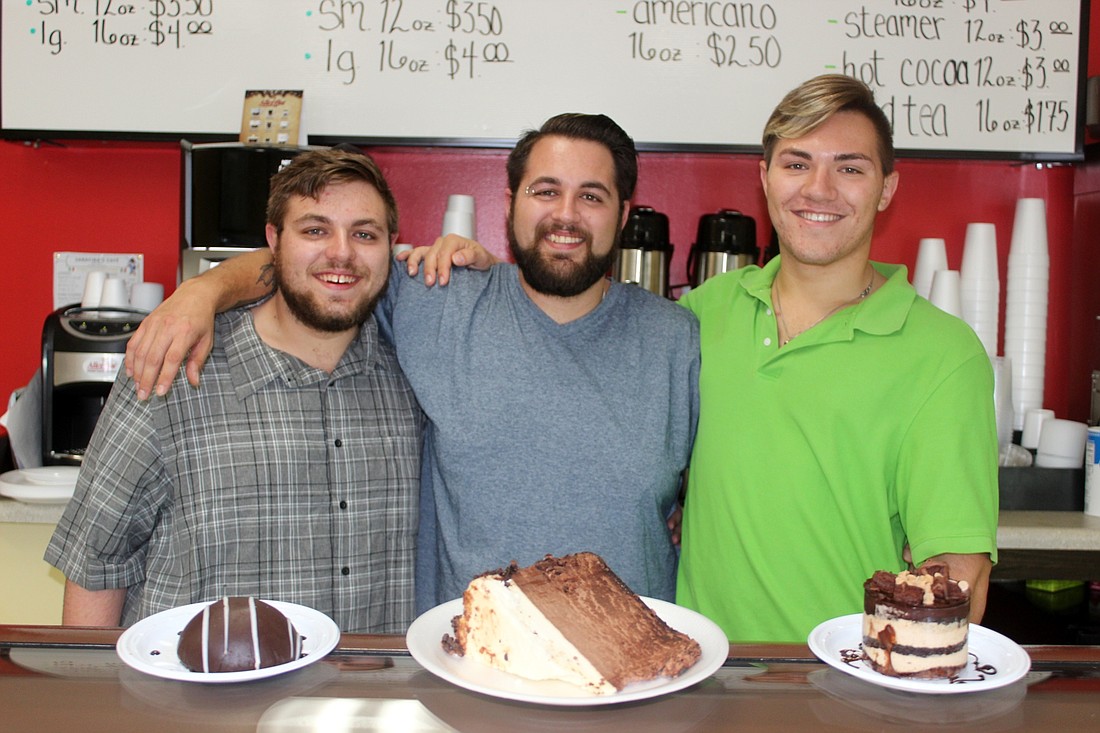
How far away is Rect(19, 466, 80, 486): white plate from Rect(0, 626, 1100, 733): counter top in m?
1.75

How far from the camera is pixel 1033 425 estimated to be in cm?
316

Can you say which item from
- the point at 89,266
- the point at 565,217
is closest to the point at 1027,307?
the point at 565,217

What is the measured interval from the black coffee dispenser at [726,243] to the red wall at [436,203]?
38 centimetres

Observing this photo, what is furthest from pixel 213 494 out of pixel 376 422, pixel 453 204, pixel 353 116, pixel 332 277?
pixel 353 116

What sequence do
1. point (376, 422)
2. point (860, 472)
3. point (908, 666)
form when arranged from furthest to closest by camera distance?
point (376, 422)
point (860, 472)
point (908, 666)

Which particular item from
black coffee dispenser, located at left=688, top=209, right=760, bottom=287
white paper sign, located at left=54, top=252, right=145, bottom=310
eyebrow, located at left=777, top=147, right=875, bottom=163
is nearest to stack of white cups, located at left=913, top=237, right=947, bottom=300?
black coffee dispenser, located at left=688, top=209, right=760, bottom=287

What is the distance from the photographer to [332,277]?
6.17ft

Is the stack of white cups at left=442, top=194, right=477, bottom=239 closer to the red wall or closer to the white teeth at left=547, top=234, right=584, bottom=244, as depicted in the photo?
the red wall

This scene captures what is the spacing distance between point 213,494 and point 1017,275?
9.33 feet

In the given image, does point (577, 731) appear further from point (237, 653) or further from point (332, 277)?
point (332, 277)

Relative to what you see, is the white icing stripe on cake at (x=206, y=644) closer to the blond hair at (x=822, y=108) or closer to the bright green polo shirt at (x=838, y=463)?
the bright green polo shirt at (x=838, y=463)

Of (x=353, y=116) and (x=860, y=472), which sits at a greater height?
(x=353, y=116)

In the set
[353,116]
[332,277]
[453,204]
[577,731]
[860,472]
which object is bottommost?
[577,731]

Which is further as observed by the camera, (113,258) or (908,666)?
(113,258)
